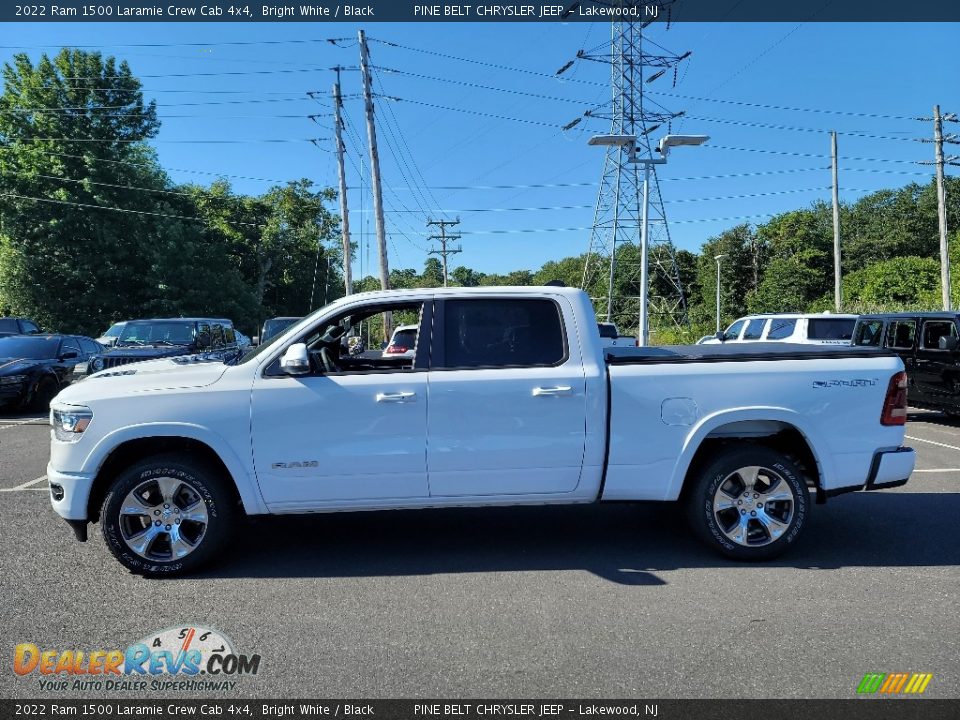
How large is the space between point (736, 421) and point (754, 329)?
1288 cm

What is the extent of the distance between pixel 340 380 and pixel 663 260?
7490 centimetres

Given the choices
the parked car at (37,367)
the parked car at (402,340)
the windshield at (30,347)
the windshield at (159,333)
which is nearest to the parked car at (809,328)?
the parked car at (402,340)

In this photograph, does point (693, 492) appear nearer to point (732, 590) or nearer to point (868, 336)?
point (732, 590)

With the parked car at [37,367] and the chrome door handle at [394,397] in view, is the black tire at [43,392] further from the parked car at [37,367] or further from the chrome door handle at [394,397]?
the chrome door handle at [394,397]

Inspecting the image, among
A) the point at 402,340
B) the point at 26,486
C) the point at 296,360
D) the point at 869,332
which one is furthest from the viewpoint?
the point at 869,332

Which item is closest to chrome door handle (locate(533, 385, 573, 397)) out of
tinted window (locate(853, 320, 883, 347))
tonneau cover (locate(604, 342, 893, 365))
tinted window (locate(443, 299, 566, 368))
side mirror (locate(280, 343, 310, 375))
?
tinted window (locate(443, 299, 566, 368))

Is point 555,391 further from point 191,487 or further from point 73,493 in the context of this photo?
point 73,493

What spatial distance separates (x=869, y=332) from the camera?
1312cm

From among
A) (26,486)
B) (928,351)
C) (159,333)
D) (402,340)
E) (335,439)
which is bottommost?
(26,486)

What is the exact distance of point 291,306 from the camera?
6588 cm

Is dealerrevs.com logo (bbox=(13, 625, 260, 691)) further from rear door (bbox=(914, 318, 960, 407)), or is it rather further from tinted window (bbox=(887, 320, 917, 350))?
tinted window (bbox=(887, 320, 917, 350))

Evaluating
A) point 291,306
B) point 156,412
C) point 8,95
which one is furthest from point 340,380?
point 291,306

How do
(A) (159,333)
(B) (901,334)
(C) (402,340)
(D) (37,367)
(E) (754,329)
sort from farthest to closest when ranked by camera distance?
(E) (754,329), (A) (159,333), (D) (37,367), (B) (901,334), (C) (402,340)

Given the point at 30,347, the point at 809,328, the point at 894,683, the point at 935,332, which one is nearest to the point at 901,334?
the point at 935,332
